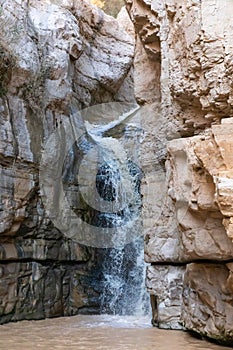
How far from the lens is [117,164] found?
12.1m

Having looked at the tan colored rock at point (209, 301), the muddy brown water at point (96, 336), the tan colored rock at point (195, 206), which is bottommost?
the muddy brown water at point (96, 336)

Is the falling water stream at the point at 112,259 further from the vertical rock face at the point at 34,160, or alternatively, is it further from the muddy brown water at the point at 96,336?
the vertical rock face at the point at 34,160

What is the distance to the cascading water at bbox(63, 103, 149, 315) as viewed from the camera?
34.1ft

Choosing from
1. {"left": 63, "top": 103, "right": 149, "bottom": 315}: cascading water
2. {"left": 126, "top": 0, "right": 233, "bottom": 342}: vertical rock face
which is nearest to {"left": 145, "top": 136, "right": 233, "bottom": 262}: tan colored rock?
{"left": 126, "top": 0, "right": 233, "bottom": 342}: vertical rock face

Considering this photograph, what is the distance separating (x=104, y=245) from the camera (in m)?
11.2

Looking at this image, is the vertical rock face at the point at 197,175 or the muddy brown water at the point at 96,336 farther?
the muddy brown water at the point at 96,336

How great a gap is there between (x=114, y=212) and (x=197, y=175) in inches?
239

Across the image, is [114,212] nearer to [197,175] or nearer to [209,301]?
[209,301]

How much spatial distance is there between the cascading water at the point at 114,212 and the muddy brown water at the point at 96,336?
4.49 ft

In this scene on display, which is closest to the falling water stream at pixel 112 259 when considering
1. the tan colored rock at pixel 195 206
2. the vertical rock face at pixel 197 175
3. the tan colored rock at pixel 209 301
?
the tan colored rock at pixel 209 301

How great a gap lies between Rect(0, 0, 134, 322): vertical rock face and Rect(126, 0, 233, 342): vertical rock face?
3.02 meters

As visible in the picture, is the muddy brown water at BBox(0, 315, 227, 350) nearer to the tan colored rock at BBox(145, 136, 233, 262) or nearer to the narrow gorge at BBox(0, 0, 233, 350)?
the narrow gorge at BBox(0, 0, 233, 350)

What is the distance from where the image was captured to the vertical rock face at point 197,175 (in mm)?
5289

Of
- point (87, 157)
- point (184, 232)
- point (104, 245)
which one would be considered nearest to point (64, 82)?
point (87, 157)
